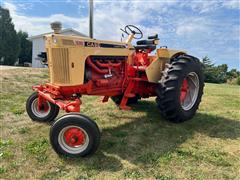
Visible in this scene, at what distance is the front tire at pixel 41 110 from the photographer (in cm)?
605

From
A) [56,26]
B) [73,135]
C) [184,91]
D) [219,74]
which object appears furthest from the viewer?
[219,74]

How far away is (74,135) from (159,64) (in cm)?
267

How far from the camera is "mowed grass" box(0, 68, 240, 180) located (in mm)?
3951

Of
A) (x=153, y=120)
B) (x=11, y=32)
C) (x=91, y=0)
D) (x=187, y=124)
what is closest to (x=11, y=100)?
(x=91, y=0)

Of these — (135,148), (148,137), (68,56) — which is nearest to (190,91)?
(148,137)

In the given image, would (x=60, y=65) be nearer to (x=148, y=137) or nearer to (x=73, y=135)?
(x=73, y=135)

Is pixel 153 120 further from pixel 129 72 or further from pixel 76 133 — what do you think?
pixel 76 133

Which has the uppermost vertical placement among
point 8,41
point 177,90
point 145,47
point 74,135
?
point 8,41

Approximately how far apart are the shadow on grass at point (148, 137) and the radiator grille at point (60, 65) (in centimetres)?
121

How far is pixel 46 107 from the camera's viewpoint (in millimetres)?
6125

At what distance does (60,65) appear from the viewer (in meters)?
4.91

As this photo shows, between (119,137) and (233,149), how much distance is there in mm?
1862

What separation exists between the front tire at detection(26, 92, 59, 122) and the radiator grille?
Result: 1.22m

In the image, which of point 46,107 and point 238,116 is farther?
point 238,116
